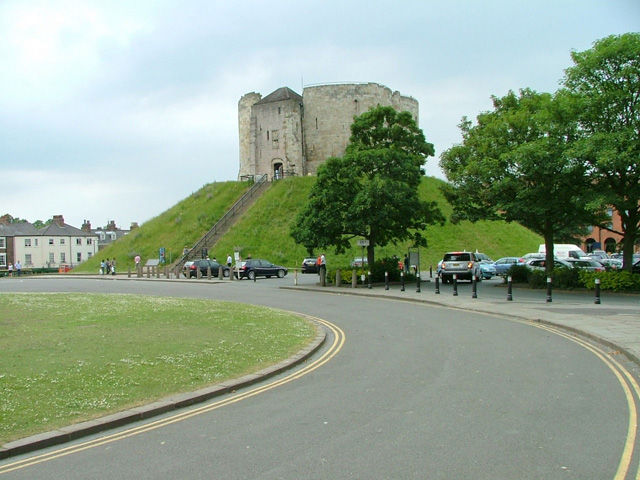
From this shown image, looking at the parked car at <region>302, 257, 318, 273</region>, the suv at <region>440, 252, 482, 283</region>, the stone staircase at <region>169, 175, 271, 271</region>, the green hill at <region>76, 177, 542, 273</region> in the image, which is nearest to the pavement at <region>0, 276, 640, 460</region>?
the suv at <region>440, 252, 482, 283</region>

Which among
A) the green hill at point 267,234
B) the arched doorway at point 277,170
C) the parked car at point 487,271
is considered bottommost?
the parked car at point 487,271

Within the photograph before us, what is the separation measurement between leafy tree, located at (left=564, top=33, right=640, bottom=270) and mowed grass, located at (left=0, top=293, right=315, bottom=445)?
1452 centimetres

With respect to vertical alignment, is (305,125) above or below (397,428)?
above

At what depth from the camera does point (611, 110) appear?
81.3 feet

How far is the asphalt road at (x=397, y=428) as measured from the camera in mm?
5312

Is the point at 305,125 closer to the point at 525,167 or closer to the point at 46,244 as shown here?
the point at 525,167

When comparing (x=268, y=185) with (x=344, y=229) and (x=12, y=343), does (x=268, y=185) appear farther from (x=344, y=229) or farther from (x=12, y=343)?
(x=12, y=343)

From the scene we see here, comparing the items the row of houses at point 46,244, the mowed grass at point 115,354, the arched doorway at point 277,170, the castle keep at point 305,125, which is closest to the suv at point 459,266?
the mowed grass at point 115,354

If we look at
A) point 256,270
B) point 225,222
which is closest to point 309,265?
point 256,270

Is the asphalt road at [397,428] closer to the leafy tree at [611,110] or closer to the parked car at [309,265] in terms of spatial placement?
the leafy tree at [611,110]

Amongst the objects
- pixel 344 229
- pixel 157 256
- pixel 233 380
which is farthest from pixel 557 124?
pixel 157 256

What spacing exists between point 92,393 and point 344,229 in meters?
25.3

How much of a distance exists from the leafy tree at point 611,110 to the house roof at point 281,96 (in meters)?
45.6

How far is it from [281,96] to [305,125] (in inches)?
186
